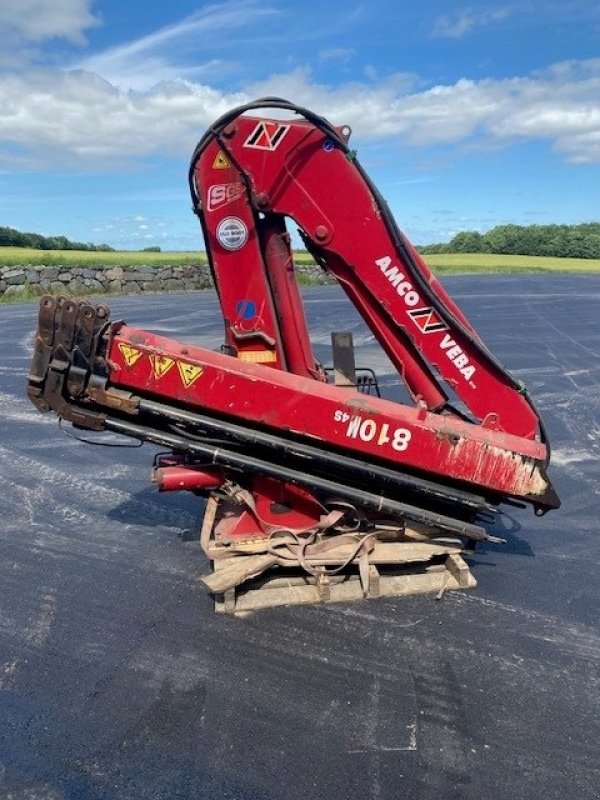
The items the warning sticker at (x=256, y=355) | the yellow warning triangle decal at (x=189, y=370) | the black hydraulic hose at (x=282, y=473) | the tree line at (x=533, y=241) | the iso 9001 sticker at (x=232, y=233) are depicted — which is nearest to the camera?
the yellow warning triangle decal at (x=189, y=370)

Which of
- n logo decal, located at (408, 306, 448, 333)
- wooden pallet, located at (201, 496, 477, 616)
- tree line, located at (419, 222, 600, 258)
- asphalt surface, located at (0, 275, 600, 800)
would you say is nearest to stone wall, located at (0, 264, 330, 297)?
asphalt surface, located at (0, 275, 600, 800)

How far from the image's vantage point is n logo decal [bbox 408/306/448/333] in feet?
12.8

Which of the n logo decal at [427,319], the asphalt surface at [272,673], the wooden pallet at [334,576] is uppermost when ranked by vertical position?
the n logo decal at [427,319]

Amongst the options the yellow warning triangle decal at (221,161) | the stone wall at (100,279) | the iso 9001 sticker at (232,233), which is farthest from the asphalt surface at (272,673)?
the stone wall at (100,279)

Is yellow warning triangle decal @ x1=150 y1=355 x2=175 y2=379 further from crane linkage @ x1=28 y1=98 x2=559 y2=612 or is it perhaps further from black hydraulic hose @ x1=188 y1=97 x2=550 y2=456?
black hydraulic hose @ x1=188 y1=97 x2=550 y2=456

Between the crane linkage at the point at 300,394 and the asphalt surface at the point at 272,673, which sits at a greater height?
the crane linkage at the point at 300,394

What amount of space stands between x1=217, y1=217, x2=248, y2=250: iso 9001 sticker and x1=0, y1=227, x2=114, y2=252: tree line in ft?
141

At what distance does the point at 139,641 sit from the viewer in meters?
3.59

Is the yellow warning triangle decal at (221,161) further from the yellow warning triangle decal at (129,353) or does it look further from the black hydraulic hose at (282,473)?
the black hydraulic hose at (282,473)

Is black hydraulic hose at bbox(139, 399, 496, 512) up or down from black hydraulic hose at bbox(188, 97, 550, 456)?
down

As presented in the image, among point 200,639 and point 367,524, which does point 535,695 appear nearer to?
point 367,524

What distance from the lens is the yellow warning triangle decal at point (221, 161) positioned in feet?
12.4

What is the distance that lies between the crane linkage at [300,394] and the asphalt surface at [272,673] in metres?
0.36

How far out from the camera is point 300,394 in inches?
144
